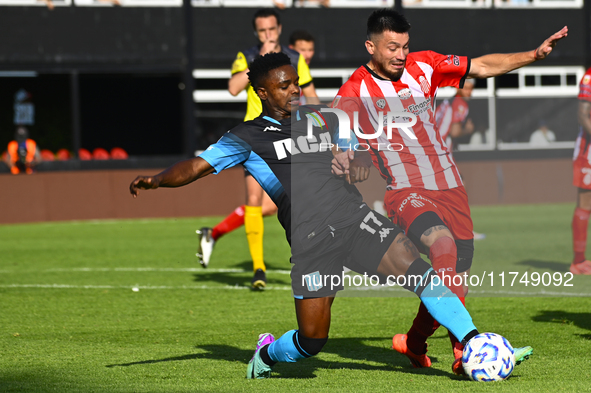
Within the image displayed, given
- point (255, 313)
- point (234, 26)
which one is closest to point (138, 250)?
point (255, 313)

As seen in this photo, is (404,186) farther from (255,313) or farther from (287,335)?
(255,313)

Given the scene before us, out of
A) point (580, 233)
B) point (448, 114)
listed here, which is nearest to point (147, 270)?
point (580, 233)

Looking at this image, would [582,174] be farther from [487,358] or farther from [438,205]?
[487,358]

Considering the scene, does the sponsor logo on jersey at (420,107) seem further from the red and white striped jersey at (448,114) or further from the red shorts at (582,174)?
the red and white striped jersey at (448,114)

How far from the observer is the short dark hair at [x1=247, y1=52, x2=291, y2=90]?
14.6ft

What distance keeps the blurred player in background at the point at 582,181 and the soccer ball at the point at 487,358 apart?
473 cm

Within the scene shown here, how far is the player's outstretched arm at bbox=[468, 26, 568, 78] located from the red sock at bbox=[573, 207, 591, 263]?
416cm

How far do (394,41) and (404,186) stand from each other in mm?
892

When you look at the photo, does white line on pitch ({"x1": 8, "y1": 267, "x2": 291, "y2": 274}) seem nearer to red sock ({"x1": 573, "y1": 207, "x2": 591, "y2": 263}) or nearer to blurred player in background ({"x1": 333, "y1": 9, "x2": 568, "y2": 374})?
red sock ({"x1": 573, "y1": 207, "x2": 591, "y2": 263})

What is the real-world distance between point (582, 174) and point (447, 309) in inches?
200

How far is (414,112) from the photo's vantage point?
4773mm

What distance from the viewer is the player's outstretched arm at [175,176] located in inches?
154

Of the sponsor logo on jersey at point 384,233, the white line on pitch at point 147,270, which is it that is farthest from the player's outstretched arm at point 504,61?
the white line on pitch at point 147,270

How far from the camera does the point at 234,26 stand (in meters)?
19.6
